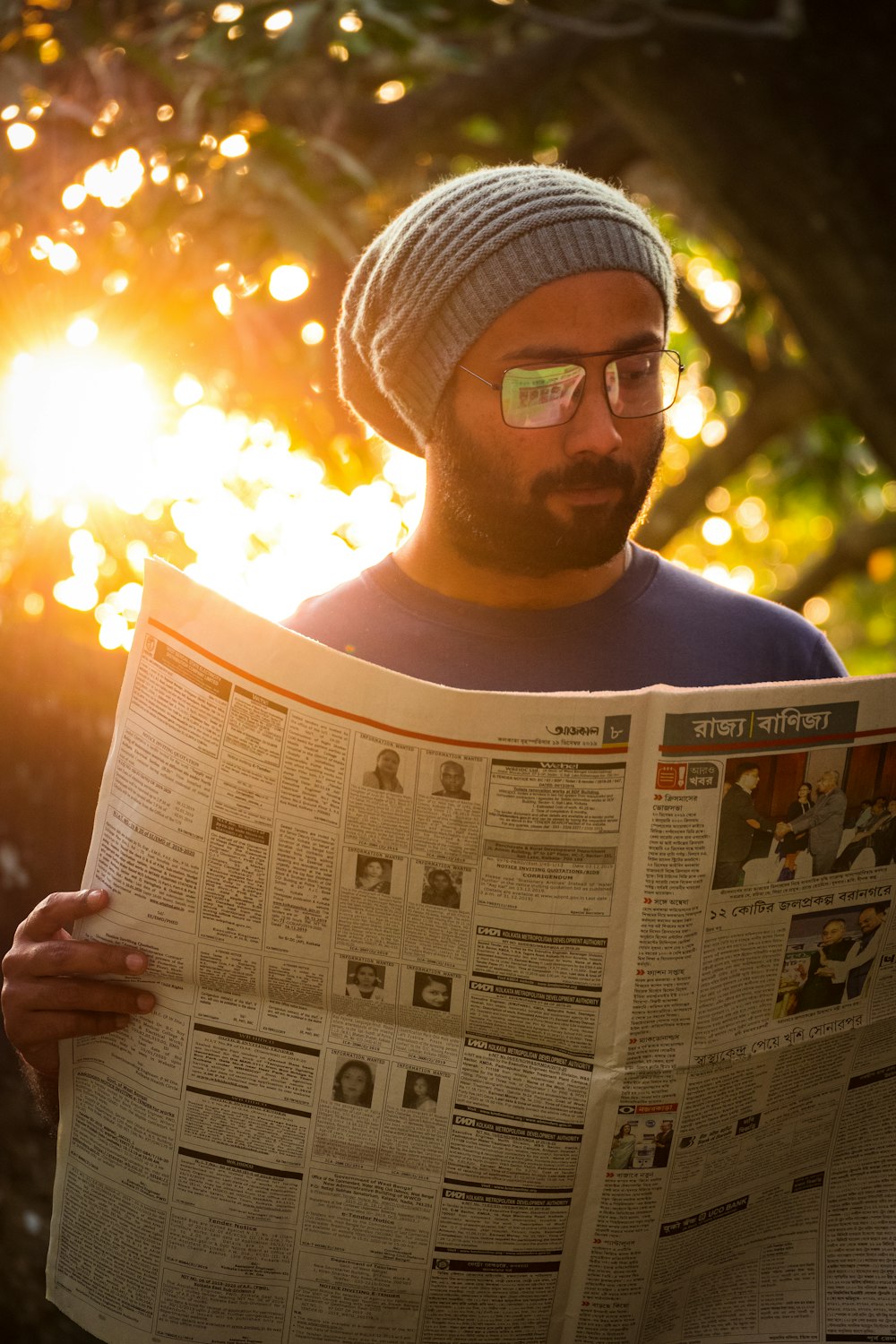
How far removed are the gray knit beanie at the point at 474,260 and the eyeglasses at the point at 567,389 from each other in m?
0.08

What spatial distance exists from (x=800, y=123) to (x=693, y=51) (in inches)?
12.8

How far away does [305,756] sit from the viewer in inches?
35.3

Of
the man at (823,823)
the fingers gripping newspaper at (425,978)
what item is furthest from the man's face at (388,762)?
the man at (823,823)

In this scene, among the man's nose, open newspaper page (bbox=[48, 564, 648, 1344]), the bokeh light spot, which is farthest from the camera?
the bokeh light spot

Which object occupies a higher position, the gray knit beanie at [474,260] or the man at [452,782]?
the gray knit beanie at [474,260]

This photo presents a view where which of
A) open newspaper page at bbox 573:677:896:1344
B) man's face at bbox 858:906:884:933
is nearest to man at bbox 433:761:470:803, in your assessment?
open newspaper page at bbox 573:677:896:1344

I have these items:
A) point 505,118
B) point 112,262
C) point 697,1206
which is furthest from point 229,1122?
point 505,118

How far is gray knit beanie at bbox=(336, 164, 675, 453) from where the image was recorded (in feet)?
3.87

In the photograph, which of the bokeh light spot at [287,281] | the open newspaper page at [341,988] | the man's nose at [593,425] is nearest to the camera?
the open newspaper page at [341,988]

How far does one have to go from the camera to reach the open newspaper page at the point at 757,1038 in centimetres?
91

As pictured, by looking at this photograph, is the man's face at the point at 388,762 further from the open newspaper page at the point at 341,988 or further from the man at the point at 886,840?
the man at the point at 886,840

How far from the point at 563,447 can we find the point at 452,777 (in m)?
0.45

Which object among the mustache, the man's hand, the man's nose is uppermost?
the man's nose

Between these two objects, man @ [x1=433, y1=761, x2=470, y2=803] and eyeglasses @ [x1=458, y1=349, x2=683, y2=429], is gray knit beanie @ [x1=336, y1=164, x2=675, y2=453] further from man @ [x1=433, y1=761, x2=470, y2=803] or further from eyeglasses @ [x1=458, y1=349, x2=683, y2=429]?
man @ [x1=433, y1=761, x2=470, y2=803]
